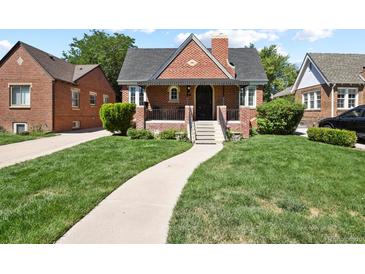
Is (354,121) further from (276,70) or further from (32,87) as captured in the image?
(276,70)

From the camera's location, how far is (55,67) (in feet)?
71.1

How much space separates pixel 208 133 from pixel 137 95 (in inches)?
324

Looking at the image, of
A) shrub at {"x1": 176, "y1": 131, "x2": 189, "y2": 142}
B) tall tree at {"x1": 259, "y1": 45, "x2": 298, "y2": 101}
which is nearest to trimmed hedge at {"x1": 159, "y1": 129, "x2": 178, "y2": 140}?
shrub at {"x1": 176, "y1": 131, "x2": 189, "y2": 142}

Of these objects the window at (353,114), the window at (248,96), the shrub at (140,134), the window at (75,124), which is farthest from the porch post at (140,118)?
the window at (353,114)

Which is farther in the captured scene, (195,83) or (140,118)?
Result: (195,83)

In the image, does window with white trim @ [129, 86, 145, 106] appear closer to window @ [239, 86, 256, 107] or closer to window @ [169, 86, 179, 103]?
window @ [169, 86, 179, 103]

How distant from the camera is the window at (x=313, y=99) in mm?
24656

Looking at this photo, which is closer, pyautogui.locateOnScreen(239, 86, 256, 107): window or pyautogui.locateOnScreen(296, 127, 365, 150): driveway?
pyautogui.locateOnScreen(296, 127, 365, 150): driveway

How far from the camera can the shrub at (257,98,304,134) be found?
15.8m

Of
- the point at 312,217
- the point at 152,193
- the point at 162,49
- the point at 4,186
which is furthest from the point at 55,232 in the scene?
the point at 162,49

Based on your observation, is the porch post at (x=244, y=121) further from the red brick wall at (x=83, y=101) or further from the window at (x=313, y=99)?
the red brick wall at (x=83, y=101)

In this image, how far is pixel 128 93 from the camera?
2088cm

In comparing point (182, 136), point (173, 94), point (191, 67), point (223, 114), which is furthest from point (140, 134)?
point (191, 67)

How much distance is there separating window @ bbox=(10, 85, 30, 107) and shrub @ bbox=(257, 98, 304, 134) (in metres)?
16.9
